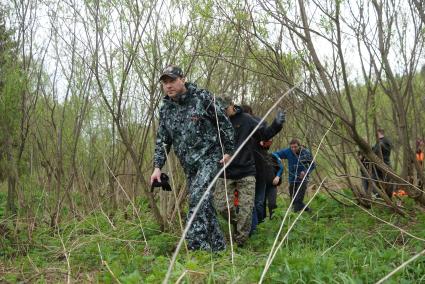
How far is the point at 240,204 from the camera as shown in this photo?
4.29 meters

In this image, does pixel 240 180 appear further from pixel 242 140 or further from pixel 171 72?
pixel 171 72

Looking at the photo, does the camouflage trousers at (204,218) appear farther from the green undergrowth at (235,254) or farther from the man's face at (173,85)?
the man's face at (173,85)

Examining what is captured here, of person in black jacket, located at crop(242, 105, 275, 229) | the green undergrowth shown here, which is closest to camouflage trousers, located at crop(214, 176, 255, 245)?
the green undergrowth

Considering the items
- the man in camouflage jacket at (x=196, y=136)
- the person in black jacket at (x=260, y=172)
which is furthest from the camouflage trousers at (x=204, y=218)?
the person in black jacket at (x=260, y=172)

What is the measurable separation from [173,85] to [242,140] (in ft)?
3.23

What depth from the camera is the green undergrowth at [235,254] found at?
2394 millimetres

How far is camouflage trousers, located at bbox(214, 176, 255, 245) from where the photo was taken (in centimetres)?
421

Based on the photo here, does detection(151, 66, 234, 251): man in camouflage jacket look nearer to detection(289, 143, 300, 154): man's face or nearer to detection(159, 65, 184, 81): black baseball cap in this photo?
detection(159, 65, 184, 81): black baseball cap

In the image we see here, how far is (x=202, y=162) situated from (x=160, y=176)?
334mm

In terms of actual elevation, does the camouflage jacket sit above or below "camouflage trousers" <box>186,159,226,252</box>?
above

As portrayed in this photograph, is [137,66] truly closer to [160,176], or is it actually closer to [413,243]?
[160,176]

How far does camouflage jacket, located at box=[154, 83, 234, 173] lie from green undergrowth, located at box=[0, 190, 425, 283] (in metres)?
0.70

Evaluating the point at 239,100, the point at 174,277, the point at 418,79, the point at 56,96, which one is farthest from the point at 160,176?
the point at 418,79

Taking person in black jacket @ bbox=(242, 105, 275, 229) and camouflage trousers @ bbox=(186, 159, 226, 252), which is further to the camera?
person in black jacket @ bbox=(242, 105, 275, 229)
